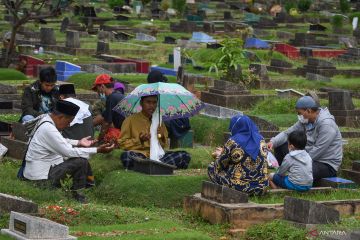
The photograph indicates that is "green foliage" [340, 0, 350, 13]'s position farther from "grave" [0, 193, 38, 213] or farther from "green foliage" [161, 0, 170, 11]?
"grave" [0, 193, 38, 213]

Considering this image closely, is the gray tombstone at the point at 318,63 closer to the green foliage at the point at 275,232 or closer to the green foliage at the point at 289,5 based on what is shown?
the green foliage at the point at 275,232

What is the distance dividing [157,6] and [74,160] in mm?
51967

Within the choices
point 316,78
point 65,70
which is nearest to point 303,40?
point 316,78

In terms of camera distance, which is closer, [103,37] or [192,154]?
[192,154]

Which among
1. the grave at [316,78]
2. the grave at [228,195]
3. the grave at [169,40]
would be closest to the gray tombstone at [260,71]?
the grave at [316,78]

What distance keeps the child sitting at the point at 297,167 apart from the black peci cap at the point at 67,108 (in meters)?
2.63

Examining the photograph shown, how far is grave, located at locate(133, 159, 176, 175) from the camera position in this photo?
14172 millimetres

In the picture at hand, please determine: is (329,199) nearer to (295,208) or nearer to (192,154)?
(295,208)

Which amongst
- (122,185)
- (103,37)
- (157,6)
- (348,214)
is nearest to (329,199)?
(348,214)

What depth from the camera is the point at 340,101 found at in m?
21.6

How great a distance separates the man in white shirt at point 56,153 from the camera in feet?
43.4

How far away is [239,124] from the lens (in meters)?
13.2

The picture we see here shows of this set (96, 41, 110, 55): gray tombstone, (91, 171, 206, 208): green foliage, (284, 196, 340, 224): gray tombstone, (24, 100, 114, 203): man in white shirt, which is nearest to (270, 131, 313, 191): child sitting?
(91, 171, 206, 208): green foliage

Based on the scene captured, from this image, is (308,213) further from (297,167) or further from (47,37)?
(47,37)
